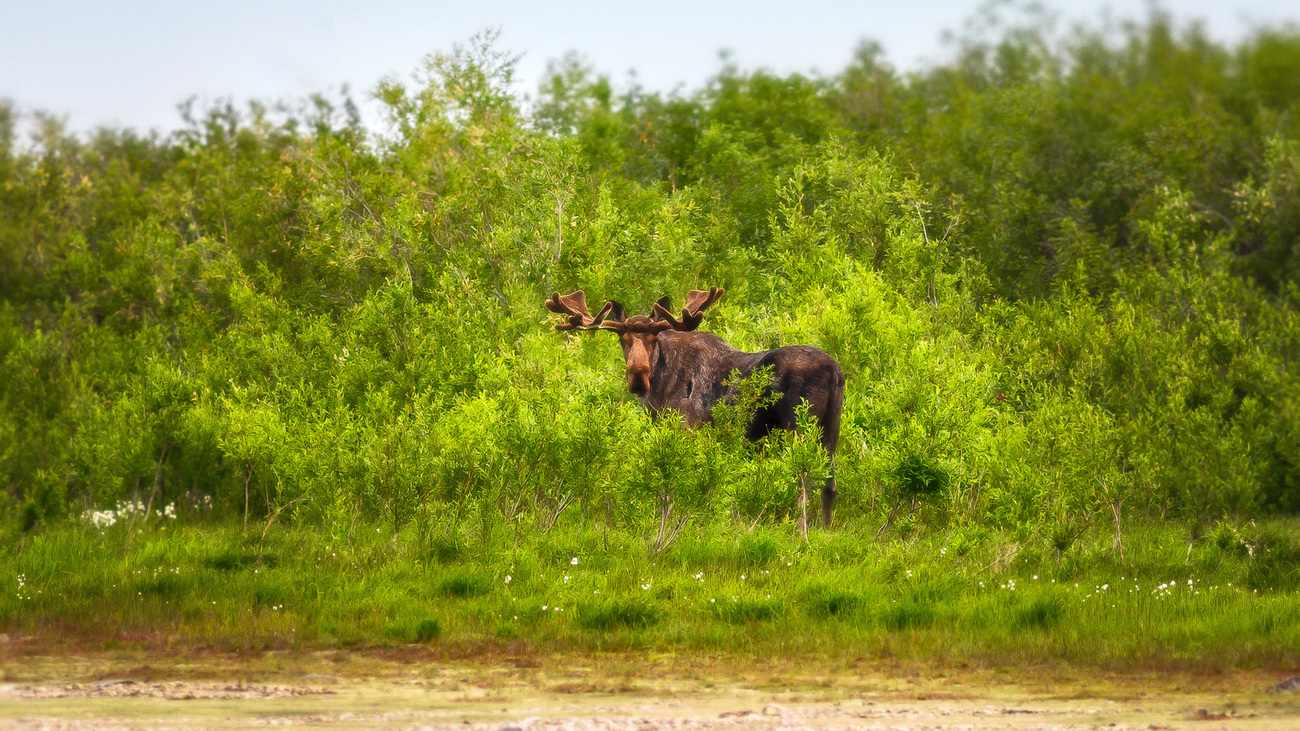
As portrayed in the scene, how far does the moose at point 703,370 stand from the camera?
12578 millimetres

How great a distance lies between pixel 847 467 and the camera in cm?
1243

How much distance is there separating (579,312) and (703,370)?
1.69 meters

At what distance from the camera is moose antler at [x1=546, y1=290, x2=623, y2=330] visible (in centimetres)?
1358

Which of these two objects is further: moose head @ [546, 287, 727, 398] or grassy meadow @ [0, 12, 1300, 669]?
moose head @ [546, 287, 727, 398]

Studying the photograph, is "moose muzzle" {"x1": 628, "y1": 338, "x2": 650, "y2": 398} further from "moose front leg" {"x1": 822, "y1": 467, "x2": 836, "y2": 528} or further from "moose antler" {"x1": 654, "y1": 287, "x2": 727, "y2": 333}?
"moose front leg" {"x1": 822, "y1": 467, "x2": 836, "y2": 528}

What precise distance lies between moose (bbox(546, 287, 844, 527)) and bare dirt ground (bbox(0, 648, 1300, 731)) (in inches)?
202

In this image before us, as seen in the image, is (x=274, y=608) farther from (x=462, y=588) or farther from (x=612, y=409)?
(x=612, y=409)

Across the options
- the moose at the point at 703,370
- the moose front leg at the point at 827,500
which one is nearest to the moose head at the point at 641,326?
the moose at the point at 703,370

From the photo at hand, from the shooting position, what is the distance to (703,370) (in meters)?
13.6

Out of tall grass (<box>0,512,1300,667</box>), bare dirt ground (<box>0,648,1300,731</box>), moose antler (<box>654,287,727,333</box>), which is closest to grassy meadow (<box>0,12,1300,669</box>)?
tall grass (<box>0,512,1300,667</box>)

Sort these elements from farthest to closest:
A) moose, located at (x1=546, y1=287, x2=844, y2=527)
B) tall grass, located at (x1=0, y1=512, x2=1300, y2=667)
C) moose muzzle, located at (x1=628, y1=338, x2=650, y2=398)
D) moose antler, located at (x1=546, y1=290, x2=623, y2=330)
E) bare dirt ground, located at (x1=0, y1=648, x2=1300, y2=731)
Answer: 1. moose antler, located at (x1=546, y1=290, x2=623, y2=330)
2. moose muzzle, located at (x1=628, y1=338, x2=650, y2=398)
3. moose, located at (x1=546, y1=287, x2=844, y2=527)
4. tall grass, located at (x1=0, y1=512, x2=1300, y2=667)
5. bare dirt ground, located at (x1=0, y1=648, x2=1300, y2=731)

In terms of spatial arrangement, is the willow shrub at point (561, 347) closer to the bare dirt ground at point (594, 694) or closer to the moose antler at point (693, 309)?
the moose antler at point (693, 309)

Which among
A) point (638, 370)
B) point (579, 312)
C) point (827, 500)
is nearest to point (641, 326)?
point (638, 370)

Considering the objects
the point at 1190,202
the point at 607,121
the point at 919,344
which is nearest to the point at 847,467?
the point at 919,344
